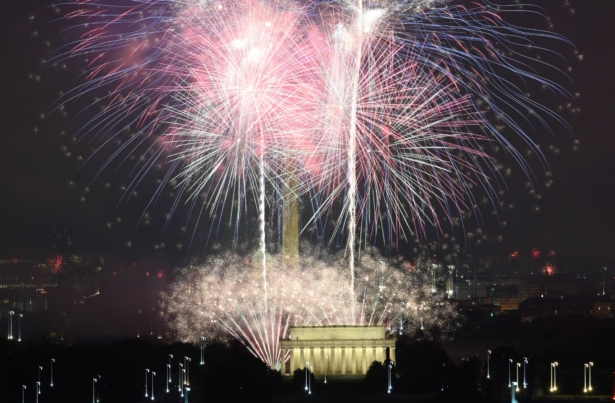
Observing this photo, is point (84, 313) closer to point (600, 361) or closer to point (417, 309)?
point (417, 309)

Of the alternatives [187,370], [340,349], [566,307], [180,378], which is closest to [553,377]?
[340,349]

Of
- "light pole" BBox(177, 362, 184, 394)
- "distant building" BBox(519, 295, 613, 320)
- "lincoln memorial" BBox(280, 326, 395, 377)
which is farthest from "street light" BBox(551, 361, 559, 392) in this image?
"distant building" BBox(519, 295, 613, 320)

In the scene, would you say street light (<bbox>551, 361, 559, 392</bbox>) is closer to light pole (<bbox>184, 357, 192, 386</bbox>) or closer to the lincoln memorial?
the lincoln memorial

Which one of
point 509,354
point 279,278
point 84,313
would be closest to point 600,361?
point 509,354

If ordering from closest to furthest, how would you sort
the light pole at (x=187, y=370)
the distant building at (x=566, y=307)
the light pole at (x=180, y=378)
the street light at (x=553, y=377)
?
the light pole at (x=180, y=378), the street light at (x=553, y=377), the light pole at (x=187, y=370), the distant building at (x=566, y=307)

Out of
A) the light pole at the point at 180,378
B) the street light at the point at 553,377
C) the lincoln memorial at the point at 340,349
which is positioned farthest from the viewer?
the lincoln memorial at the point at 340,349

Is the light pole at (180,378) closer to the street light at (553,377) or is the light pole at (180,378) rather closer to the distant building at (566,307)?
the street light at (553,377)

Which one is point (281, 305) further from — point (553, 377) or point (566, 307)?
point (566, 307)

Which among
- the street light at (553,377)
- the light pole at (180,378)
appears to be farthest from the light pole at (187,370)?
the street light at (553,377)
